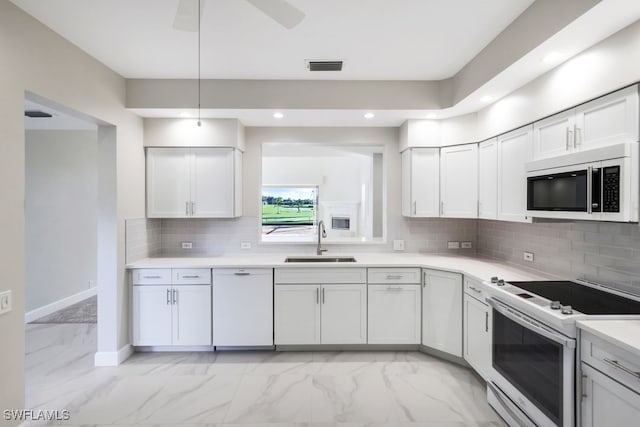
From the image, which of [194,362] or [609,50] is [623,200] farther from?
[194,362]

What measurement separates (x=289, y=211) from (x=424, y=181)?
172 inches

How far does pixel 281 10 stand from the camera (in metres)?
1.41

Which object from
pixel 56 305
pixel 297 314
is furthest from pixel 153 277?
pixel 56 305

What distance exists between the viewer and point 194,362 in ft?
10.0

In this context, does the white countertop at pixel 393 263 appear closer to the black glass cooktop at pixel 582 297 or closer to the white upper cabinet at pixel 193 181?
the black glass cooktop at pixel 582 297

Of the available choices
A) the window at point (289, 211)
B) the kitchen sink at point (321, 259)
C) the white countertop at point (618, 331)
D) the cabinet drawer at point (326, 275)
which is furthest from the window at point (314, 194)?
the white countertop at point (618, 331)

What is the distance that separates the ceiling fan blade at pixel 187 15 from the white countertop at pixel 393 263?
2123mm

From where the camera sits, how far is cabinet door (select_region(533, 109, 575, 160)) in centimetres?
207

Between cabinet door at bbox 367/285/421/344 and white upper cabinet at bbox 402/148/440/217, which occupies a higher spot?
white upper cabinet at bbox 402/148/440/217

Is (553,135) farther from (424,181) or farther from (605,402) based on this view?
(605,402)

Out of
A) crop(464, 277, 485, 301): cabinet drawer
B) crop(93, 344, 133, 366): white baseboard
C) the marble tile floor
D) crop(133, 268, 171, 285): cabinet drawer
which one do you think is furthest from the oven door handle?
crop(93, 344, 133, 366): white baseboard

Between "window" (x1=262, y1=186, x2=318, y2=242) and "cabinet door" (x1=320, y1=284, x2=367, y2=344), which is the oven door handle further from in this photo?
"window" (x1=262, y1=186, x2=318, y2=242)

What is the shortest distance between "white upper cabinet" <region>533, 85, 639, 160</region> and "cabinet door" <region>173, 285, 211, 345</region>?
3.02 meters

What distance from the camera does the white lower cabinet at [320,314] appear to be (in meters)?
3.19
